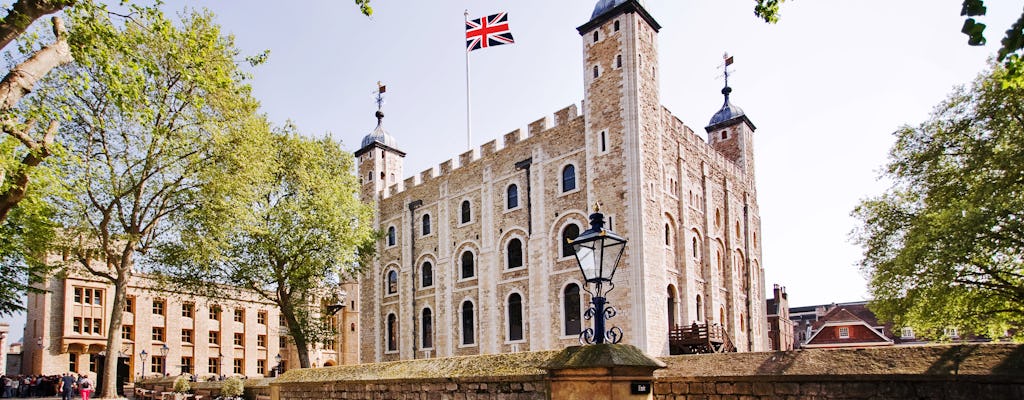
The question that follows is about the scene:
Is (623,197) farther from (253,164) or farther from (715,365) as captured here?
(715,365)

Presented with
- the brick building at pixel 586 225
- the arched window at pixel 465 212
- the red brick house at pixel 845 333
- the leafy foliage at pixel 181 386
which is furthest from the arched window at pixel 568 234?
the red brick house at pixel 845 333

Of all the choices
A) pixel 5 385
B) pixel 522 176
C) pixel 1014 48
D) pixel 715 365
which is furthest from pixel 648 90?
pixel 5 385

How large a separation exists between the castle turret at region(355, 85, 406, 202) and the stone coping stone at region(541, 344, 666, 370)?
110ft

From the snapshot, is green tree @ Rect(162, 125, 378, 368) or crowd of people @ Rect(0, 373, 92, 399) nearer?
green tree @ Rect(162, 125, 378, 368)

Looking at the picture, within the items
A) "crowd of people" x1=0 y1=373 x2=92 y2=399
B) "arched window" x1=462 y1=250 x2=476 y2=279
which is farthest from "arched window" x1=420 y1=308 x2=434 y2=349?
"crowd of people" x1=0 y1=373 x2=92 y2=399

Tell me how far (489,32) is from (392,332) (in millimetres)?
16293

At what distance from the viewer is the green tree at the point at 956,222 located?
18094 millimetres

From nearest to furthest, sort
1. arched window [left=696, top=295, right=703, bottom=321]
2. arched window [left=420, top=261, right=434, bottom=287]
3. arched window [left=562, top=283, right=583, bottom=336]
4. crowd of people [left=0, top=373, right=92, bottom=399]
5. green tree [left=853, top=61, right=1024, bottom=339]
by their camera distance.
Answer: green tree [left=853, top=61, right=1024, bottom=339] → arched window [left=562, top=283, right=583, bottom=336] → arched window [left=696, top=295, right=703, bottom=321] → crowd of people [left=0, top=373, right=92, bottom=399] → arched window [left=420, top=261, right=434, bottom=287]

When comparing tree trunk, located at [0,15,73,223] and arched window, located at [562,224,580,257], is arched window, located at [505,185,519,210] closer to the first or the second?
arched window, located at [562,224,580,257]

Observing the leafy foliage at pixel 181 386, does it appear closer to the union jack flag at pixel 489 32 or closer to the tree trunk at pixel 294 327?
the tree trunk at pixel 294 327

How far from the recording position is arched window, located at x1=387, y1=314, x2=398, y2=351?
36500mm

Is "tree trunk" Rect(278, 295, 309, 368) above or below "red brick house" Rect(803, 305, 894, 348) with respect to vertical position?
above

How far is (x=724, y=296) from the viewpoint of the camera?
30859 millimetres

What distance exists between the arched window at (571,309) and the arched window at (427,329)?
8892 mm
